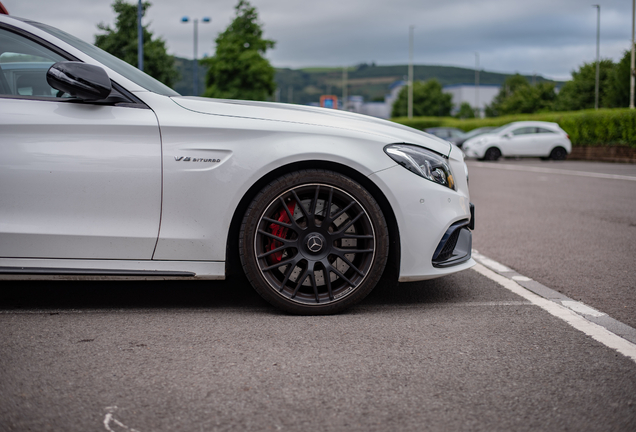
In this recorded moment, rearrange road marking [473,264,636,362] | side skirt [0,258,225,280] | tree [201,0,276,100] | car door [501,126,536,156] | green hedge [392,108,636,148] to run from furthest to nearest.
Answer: tree [201,0,276,100], car door [501,126,536,156], green hedge [392,108,636,148], side skirt [0,258,225,280], road marking [473,264,636,362]

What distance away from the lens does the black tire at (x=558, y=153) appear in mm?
24703

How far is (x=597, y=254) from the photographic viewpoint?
5.62 m

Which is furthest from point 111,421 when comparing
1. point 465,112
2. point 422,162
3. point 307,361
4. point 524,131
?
point 465,112

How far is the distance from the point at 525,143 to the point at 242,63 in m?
36.2

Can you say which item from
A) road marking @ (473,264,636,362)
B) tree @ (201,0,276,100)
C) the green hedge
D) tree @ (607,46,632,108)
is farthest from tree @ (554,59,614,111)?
road marking @ (473,264,636,362)

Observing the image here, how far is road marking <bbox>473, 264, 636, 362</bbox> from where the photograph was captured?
3049 millimetres

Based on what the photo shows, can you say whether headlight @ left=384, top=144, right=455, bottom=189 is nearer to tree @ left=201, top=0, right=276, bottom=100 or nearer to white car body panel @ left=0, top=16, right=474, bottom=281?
white car body panel @ left=0, top=16, right=474, bottom=281

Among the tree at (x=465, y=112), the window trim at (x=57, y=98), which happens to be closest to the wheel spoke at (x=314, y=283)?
the window trim at (x=57, y=98)

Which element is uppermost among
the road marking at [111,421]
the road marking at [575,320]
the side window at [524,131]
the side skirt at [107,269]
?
the side window at [524,131]

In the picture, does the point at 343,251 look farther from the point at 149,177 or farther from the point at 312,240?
the point at 149,177

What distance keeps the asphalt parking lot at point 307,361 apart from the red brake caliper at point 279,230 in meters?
0.34

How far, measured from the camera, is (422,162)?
3.59 metres

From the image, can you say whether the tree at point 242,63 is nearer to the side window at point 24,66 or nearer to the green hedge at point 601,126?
the green hedge at point 601,126

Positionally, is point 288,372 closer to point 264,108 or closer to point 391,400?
point 391,400
